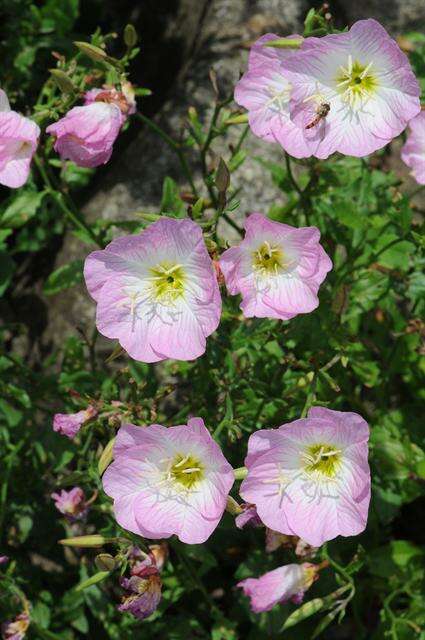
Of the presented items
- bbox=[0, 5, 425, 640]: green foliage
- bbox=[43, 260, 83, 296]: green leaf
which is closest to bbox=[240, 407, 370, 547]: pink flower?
bbox=[0, 5, 425, 640]: green foliage

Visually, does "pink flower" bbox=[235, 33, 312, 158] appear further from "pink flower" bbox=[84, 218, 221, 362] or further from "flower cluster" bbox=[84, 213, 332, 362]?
"pink flower" bbox=[84, 218, 221, 362]

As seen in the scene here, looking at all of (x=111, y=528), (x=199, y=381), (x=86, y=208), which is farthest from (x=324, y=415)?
(x=86, y=208)

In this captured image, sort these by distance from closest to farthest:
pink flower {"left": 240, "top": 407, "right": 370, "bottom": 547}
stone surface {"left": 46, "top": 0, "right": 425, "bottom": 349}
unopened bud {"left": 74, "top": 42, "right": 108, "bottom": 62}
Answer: pink flower {"left": 240, "top": 407, "right": 370, "bottom": 547} → unopened bud {"left": 74, "top": 42, "right": 108, "bottom": 62} → stone surface {"left": 46, "top": 0, "right": 425, "bottom": 349}

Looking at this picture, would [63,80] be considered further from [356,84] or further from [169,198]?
[356,84]

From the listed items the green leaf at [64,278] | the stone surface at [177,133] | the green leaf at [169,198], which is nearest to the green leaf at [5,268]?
the green leaf at [64,278]

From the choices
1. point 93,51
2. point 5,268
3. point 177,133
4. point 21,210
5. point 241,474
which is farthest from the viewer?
point 177,133

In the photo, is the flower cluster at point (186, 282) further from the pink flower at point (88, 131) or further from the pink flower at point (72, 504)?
the pink flower at point (72, 504)

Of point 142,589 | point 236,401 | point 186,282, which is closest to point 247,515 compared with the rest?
point 142,589
